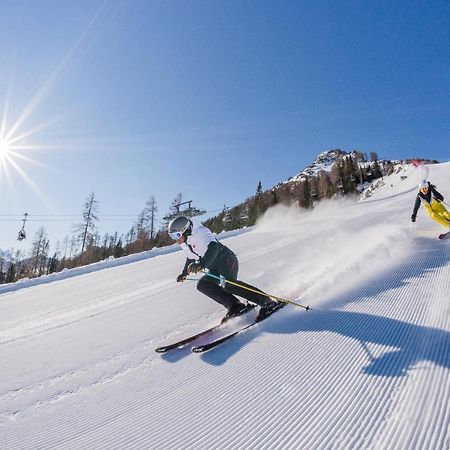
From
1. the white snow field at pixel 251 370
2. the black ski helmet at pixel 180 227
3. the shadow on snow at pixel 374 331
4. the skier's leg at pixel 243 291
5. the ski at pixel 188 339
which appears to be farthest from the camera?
the black ski helmet at pixel 180 227

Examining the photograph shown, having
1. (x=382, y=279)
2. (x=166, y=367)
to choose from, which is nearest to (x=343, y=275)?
(x=382, y=279)

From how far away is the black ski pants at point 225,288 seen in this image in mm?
5016

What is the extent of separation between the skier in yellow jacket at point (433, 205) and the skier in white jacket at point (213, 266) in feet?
21.6

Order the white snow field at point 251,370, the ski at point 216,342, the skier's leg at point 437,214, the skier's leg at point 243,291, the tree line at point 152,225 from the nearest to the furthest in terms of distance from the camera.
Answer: the white snow field at point 251,370 < the ski at point 216,342 < the skier's leg at point 243,291 < the skier's leg at point 437,214 < the tree line at point 152,225

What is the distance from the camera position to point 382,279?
573 cm

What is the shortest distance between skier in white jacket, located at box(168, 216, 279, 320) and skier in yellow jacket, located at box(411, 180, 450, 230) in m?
6.59

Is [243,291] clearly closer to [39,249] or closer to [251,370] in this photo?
[251,370]

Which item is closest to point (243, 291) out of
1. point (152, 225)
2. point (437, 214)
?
point (437, 214)

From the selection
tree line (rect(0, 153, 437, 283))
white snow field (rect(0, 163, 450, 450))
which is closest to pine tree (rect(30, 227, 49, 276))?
tree line (rect(0, 153, 437, 283))

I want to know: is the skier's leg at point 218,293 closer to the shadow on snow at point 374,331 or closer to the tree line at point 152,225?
the shadow on snow at point 374,331

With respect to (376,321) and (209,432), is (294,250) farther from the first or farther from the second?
(209,432)

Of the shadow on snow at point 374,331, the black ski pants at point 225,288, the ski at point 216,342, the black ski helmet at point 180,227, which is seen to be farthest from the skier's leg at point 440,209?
the black ski helmet at point 180,227

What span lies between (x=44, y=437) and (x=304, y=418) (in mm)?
2015

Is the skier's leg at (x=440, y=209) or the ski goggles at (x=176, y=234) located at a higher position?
the skier's leg at (x=440, y=209)
